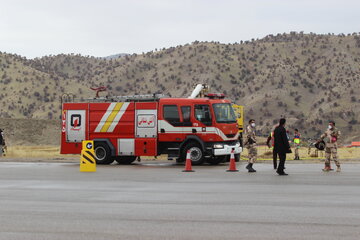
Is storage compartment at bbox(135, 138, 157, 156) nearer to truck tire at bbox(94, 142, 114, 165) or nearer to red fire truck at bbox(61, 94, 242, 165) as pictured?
red fire truck at bbox(61, 94, 242, 165)

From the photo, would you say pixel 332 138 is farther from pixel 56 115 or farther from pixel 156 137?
pixel 56 115

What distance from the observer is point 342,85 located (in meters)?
87.2

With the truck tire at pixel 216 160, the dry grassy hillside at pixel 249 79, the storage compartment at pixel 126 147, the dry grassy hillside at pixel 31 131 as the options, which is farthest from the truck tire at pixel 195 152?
the dry grassy hillside at pixel 249 79

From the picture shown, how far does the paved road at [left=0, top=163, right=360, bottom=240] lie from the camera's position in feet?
31.0

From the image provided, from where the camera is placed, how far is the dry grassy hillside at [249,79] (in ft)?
273

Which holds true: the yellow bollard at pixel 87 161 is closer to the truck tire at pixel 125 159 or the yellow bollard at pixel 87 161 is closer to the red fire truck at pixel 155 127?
the red fire truck at pixel 155 127

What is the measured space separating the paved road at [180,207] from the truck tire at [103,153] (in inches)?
287

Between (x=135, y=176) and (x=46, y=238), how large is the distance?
40.8 ft

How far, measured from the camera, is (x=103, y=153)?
2850 centimetres

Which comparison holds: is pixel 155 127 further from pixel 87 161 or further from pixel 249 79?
pixel 249 79

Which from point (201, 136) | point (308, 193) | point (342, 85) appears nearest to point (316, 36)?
point (342, 85)

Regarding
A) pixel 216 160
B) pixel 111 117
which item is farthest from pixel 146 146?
pixel 216 160

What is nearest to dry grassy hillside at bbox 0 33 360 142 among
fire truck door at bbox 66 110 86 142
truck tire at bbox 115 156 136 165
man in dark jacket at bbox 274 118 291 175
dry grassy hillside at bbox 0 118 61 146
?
dry grassy hillside at bbox 0 118 61 146

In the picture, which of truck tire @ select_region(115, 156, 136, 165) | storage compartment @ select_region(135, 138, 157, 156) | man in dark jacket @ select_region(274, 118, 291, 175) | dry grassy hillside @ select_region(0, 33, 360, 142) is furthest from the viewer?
dry grassy hillside @ select_region(0, 33, 360, 142)
